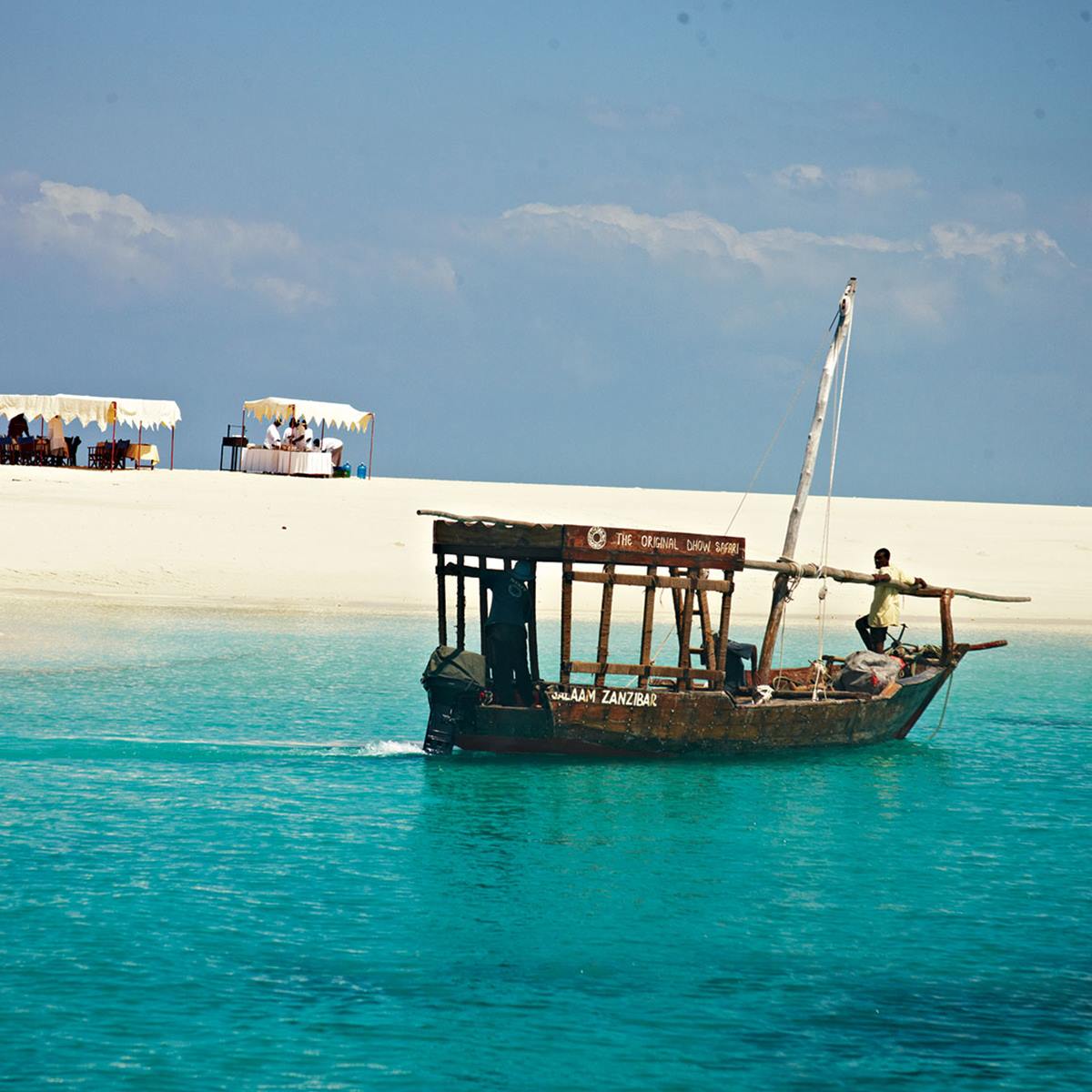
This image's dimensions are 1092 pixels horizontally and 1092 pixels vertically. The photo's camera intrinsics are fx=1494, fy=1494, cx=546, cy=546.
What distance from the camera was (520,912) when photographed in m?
12.1

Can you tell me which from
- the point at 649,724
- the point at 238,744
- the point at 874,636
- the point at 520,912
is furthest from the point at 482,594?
the point at 520,912

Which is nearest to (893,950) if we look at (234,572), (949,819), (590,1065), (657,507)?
(590,1065)

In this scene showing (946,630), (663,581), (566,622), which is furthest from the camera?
(946,630)

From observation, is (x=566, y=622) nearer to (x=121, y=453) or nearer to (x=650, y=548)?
(x=650, y=548)

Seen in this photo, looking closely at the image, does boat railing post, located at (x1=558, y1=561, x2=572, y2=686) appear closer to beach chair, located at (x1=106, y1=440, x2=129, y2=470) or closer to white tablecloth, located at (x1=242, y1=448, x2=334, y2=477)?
white tablecloth, located at (x1=242, y1=448, x2=334, y2=477)

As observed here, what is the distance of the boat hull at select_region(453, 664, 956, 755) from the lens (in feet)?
57.9

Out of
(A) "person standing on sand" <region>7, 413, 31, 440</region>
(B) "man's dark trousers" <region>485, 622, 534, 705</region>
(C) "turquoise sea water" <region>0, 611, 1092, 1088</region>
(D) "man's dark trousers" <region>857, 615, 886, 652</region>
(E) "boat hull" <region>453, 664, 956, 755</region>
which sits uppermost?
(A) "person standing on sand" <region>7, 413, 31, 440</region>

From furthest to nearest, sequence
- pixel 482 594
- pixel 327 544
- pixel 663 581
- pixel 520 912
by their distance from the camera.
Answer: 1. pixel 327 544
2. pixel 482 594
3. pixel 663 581
4. pixel 520 912

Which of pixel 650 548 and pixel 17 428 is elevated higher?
pixel 17 428

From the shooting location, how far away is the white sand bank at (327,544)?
1396 inches

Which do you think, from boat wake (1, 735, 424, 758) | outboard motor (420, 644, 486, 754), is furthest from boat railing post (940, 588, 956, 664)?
boat wake (1, 735, 424, 758)

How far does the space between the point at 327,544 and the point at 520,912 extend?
28324 millimetres

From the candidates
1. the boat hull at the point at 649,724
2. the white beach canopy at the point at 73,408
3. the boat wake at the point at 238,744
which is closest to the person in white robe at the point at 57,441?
the white beach canopy at the point at 73,408

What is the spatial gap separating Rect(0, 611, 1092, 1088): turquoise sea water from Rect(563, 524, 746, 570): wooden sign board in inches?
100.0
